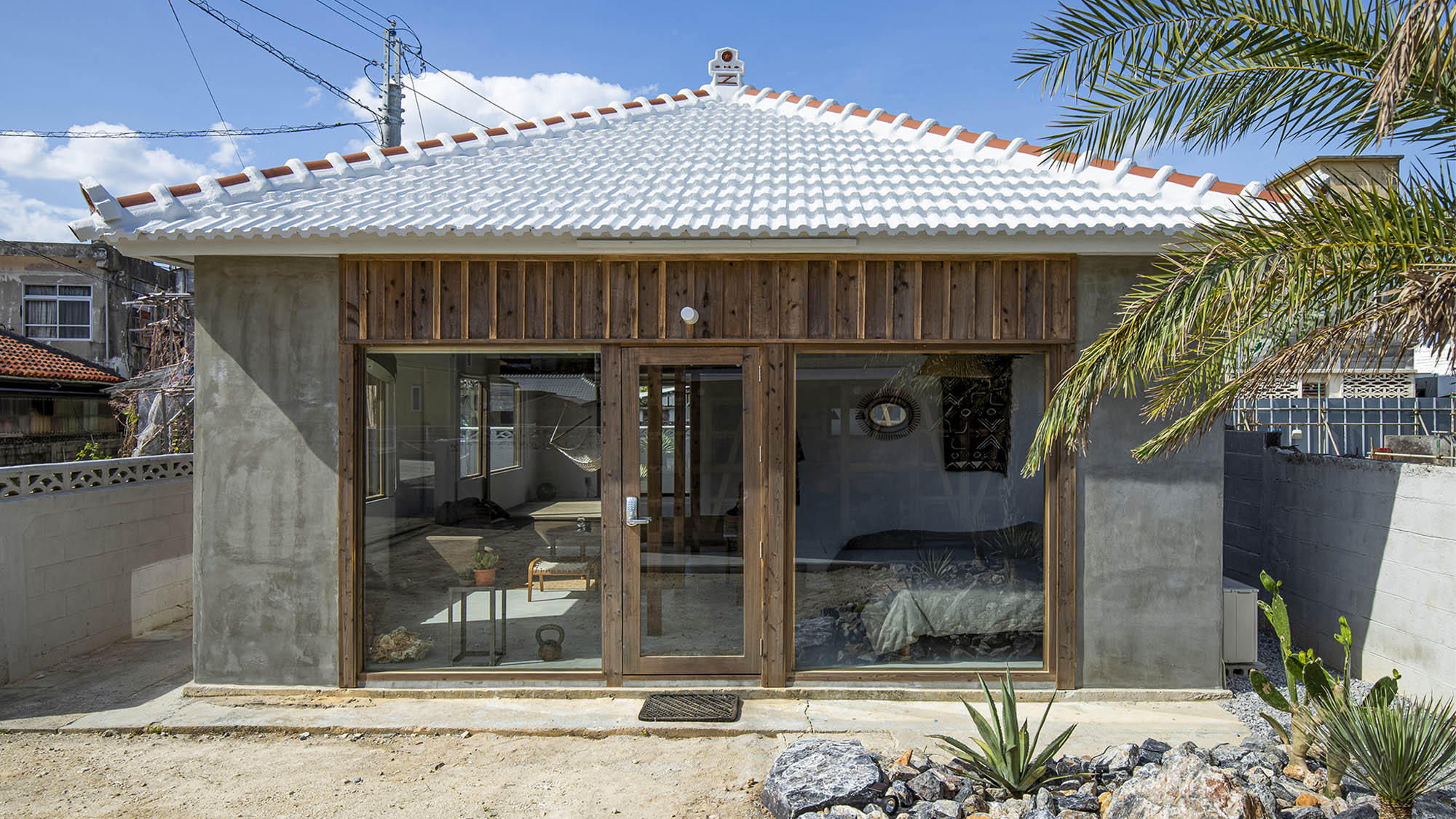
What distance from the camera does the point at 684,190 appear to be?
20.2 feet

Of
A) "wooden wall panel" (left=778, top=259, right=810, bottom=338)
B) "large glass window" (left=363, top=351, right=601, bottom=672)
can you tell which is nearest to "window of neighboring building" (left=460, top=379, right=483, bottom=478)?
"large glass window" (left=363, top=351, right=601, bottom=672)

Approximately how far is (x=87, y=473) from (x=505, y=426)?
3.78 metres

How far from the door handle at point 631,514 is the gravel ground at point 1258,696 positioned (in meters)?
3.82

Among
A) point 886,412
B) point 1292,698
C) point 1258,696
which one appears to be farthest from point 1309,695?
point 886,412

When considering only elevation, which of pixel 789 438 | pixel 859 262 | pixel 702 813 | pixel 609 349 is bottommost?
pixel 702 813

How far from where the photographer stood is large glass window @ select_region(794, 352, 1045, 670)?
5.76 meters

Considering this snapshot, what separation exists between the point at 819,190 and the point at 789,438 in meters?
1.86

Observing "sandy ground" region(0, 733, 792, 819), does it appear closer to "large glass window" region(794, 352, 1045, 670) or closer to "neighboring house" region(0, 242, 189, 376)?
"large glass window" region(794, 352, 1045, 670)

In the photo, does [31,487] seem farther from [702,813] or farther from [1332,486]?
[1332,486]

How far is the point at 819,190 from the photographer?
6246 mm

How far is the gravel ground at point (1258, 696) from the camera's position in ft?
17.2

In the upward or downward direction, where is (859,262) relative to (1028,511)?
upward

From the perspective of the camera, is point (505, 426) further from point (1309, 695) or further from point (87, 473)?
point (1309, 695)

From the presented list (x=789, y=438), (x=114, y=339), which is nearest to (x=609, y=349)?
(x=789, y=438)
